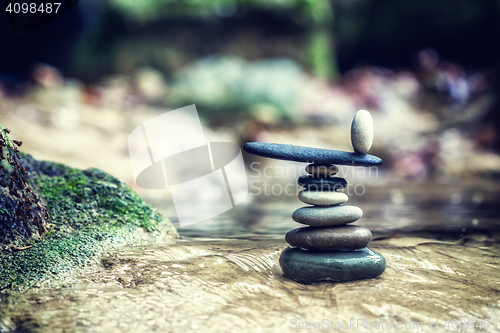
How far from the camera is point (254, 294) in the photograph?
205 centimetres

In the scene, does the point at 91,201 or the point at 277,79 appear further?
the point at 277,79

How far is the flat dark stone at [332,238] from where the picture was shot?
7.82 feet

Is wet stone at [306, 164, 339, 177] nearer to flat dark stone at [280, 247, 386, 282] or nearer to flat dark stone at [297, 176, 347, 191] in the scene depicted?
flat dark stone at [297, 176, 347, 191]

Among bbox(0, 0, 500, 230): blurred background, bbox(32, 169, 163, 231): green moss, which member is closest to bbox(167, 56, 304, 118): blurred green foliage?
bbox(0, 0, 500, 230): blurred background

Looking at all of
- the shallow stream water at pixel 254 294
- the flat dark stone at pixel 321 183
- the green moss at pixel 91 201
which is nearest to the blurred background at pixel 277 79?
the green moss at pixel 91 201

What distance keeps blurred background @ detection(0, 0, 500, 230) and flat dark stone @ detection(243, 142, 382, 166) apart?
17.1ft

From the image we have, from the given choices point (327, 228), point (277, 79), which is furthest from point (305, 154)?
point (277, 79)

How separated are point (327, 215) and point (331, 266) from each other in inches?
11.9

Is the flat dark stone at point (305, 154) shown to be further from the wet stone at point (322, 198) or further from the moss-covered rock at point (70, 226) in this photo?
the moss-covered rock at point (70, 226)

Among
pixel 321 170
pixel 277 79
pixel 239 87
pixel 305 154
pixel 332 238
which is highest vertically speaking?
pixel 277 79

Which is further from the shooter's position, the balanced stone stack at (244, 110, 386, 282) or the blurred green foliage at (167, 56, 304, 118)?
the blurred green foliage at (167, 56, 304, 118)

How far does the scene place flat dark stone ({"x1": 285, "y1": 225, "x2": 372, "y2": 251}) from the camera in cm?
238

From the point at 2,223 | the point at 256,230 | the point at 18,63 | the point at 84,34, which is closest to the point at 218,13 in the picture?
the point at 84,34

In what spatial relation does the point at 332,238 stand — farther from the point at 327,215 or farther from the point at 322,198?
the point at 322,198
